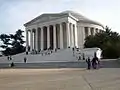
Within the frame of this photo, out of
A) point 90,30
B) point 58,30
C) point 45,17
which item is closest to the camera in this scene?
point 45,17

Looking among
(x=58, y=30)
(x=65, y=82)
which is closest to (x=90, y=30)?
(x=58, y=30)

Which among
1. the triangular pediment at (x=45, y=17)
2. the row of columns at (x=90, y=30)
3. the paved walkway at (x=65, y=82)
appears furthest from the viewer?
the row of columns at (x=90, y=30)

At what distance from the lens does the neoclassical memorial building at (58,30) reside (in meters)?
84.6

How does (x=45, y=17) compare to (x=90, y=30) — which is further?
(x=90, y=30)

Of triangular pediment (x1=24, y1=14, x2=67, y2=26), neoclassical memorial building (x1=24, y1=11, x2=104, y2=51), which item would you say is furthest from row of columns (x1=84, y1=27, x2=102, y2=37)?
triangular pediment (x1=24, y1=14, x2=67, y2=26)

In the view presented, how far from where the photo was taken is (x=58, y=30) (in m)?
90.8

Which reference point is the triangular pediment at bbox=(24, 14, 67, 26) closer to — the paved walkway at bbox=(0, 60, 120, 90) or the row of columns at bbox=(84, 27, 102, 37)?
the row of columns at bbox=(84, 27, 102, 37)

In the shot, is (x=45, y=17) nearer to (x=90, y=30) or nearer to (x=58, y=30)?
(x=58, y=30)

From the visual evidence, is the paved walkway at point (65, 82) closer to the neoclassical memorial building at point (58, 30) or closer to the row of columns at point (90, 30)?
the neoclassical memorial building at point (58, 30)

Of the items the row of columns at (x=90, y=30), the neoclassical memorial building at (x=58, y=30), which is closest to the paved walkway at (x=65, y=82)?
the neoclassical memorial building at (x=58, y=30)

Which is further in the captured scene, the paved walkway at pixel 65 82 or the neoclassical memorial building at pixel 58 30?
the neoclassical memorial building at pixel 58 30

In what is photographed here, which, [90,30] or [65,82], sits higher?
[90,30]

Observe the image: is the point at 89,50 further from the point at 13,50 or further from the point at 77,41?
the point at 13,50

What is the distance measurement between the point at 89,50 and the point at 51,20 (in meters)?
26.7
